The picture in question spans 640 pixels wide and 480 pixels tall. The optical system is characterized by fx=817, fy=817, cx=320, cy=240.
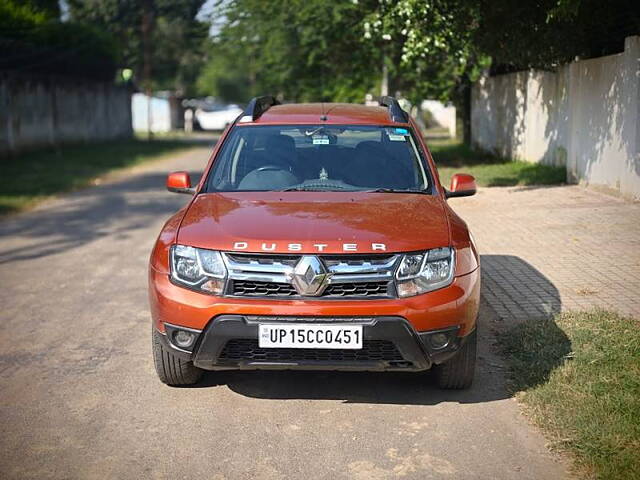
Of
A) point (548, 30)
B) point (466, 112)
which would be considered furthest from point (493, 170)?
point (466, 112)

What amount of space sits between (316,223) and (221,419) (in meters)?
1.25

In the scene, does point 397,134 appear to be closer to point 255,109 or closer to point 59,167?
point 255,109

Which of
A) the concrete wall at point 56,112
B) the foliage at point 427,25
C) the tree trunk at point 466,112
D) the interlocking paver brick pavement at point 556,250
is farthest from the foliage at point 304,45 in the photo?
the interlocking paver brick pavement at point 556,250

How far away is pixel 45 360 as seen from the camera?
5.71m

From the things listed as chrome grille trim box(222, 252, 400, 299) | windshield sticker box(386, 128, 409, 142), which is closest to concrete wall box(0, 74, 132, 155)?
windshield sticker box(386, 128, 409, 142)

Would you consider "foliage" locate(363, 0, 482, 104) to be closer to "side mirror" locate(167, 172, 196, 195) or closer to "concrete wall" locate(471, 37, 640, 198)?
"concrete wall" locate(471, 37, 640, 198)

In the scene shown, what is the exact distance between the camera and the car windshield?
5.70m

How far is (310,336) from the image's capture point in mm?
4461

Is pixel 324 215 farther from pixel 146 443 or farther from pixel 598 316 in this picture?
pixel 598 316

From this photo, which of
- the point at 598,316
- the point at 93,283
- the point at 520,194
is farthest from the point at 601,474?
the point at 520,194

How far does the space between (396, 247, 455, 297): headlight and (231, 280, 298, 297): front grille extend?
608mm

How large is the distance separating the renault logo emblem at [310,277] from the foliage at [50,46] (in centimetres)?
2134

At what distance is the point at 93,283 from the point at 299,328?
167 inches

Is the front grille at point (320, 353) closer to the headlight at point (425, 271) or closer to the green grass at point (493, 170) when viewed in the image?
the headlight at point (425, 271)
